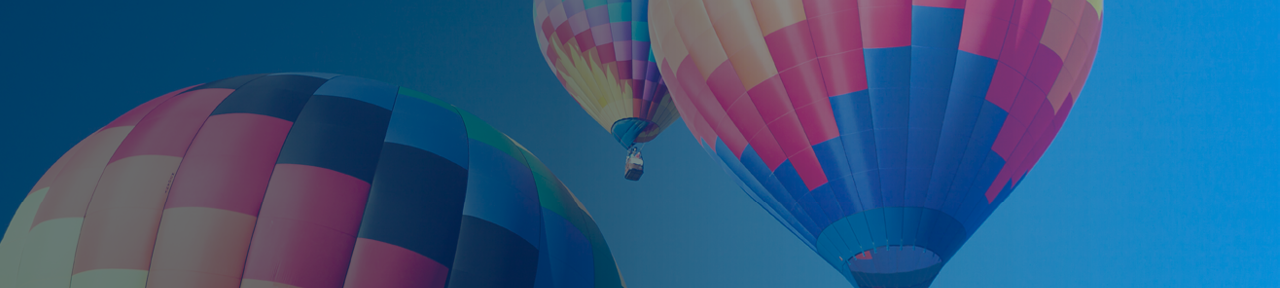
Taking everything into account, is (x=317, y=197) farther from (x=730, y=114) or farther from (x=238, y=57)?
(x=238, y=57)

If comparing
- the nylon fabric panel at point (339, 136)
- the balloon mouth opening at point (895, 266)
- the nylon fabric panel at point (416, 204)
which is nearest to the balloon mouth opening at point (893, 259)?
the balloon mouth opening at point (895, 266)

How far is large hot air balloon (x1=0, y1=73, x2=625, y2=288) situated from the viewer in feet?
9.28

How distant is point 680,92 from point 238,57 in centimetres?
596

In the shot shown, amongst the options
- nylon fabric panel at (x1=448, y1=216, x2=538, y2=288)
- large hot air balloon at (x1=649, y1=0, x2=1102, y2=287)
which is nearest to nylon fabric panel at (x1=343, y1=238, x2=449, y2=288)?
nylon fabric panel at (x1=448, y1=216, x2=538, y2=288)

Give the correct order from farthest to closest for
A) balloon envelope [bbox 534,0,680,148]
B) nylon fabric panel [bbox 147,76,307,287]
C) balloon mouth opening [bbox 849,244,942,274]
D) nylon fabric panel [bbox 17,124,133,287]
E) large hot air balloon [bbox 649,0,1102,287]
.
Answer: balloon envelope [bbox 534,0,680,148] → balloon mouth opening [bbox 849,244,942,274] → large hot air balloon [bbox 649,0,1102,287] → nylon fabric panel [bbox 17,124,133,287] → nylon fabric panel [bbox 147,76,307,287]

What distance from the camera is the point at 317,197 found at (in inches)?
117

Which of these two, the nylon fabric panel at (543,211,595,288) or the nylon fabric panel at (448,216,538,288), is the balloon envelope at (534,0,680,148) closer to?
the nylon fabric panel at (543,211,595,288)

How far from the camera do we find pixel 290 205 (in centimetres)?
292

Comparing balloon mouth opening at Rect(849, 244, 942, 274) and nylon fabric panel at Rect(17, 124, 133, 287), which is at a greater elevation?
balloon mouth opening at Rect(849, 244, 942, 274)

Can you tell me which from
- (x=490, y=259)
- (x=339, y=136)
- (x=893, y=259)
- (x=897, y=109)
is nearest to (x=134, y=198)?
(x=339, y=136)

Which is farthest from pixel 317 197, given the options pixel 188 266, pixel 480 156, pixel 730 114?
pixel 730 114

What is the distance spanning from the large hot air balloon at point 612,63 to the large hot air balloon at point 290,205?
4491mm

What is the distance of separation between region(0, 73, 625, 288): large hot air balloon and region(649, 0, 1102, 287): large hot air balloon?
1.80 meters

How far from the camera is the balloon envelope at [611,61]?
795cm
